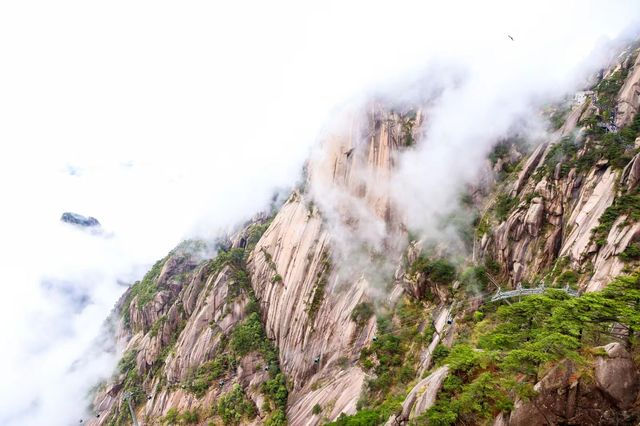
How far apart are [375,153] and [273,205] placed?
37169 millimetres

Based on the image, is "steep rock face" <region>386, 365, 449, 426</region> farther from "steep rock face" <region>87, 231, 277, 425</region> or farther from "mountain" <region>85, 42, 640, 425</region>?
"steep rock face" <region>87, 231, 277, 425</region>

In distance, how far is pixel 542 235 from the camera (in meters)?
41.8

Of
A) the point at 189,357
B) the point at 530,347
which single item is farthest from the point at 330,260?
the point at 530,347

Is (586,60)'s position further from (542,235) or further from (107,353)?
(107,353)

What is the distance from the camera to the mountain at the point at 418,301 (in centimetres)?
1747

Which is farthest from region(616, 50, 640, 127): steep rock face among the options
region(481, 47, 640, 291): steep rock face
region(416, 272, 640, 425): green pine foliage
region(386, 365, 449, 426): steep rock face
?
region(386, 365, 449, 426): steep rock face

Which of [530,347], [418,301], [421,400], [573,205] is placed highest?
[530,347]

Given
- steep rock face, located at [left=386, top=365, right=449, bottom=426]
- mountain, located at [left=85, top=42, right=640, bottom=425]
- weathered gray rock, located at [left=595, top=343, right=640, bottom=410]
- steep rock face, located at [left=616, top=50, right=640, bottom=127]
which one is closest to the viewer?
weathered gray rock, located at [left=595, top=343, right=640, bottom=410]

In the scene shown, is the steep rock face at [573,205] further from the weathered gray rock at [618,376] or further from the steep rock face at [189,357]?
the steep rock face at [189,357]

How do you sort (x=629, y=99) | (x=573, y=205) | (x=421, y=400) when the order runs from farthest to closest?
(x=629, y=99)
(x=573, y=205)
(x=421, y=400)

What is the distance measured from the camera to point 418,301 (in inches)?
2015

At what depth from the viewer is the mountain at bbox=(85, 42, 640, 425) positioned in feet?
57.3

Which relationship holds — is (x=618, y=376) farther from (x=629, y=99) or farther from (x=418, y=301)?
(x=629, y=99)

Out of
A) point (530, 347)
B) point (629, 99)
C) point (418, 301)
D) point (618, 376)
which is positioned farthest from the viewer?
point (418, 301)
